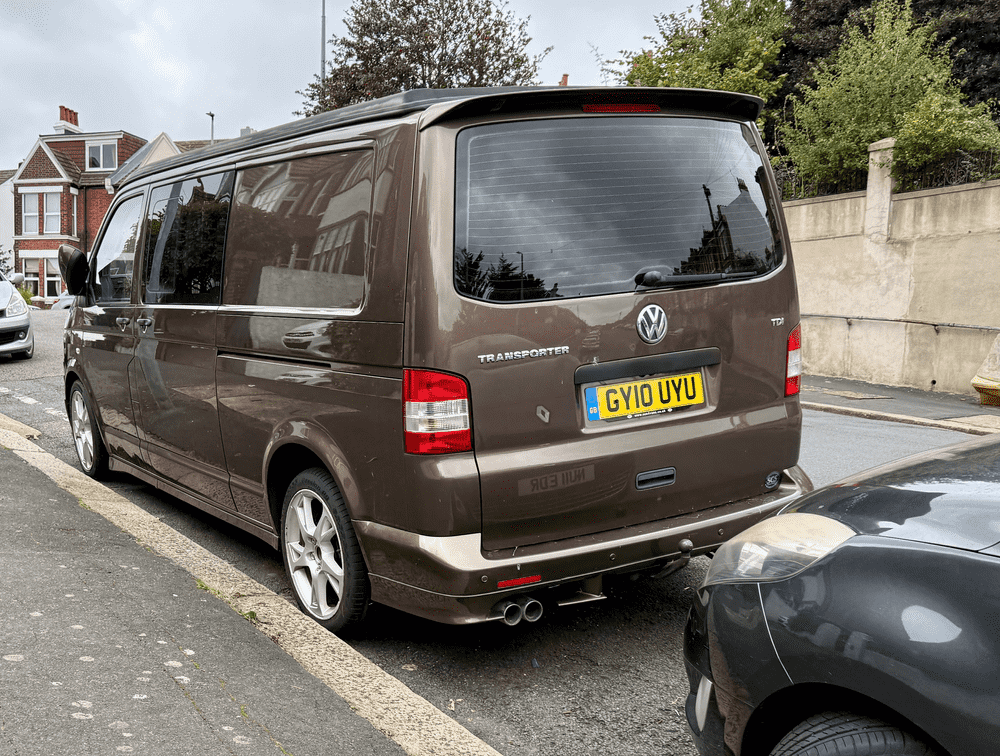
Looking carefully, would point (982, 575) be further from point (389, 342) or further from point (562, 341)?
point (389, 342)

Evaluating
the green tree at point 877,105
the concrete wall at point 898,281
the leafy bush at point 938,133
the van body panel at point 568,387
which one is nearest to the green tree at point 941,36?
the green tree at point 877,105

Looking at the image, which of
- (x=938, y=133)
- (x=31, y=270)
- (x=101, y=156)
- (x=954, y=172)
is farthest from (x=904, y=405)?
(x=31, y=270)

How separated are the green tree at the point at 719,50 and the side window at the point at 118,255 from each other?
48.7 feet

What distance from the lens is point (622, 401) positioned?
3186mm

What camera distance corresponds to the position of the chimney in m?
50.6

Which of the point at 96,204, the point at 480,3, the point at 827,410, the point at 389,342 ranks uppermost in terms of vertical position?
the point at 480,3

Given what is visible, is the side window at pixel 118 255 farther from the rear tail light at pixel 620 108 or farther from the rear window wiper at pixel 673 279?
the rear window wiper at pixel 673 279

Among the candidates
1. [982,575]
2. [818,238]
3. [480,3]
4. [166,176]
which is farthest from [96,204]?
[982,575]

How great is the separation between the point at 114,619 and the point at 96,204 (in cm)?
5158

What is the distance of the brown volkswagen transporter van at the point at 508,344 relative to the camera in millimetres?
2980

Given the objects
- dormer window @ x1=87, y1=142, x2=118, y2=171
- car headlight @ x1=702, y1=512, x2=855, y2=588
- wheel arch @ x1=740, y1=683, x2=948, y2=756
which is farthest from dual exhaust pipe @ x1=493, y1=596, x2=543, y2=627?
dormer window @ x1=87, y1=142, x2=118, y2=171

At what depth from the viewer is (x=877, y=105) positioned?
14.3 m

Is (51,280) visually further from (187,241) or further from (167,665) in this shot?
(167,665)

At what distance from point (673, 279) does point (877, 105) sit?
12972 millimetres
